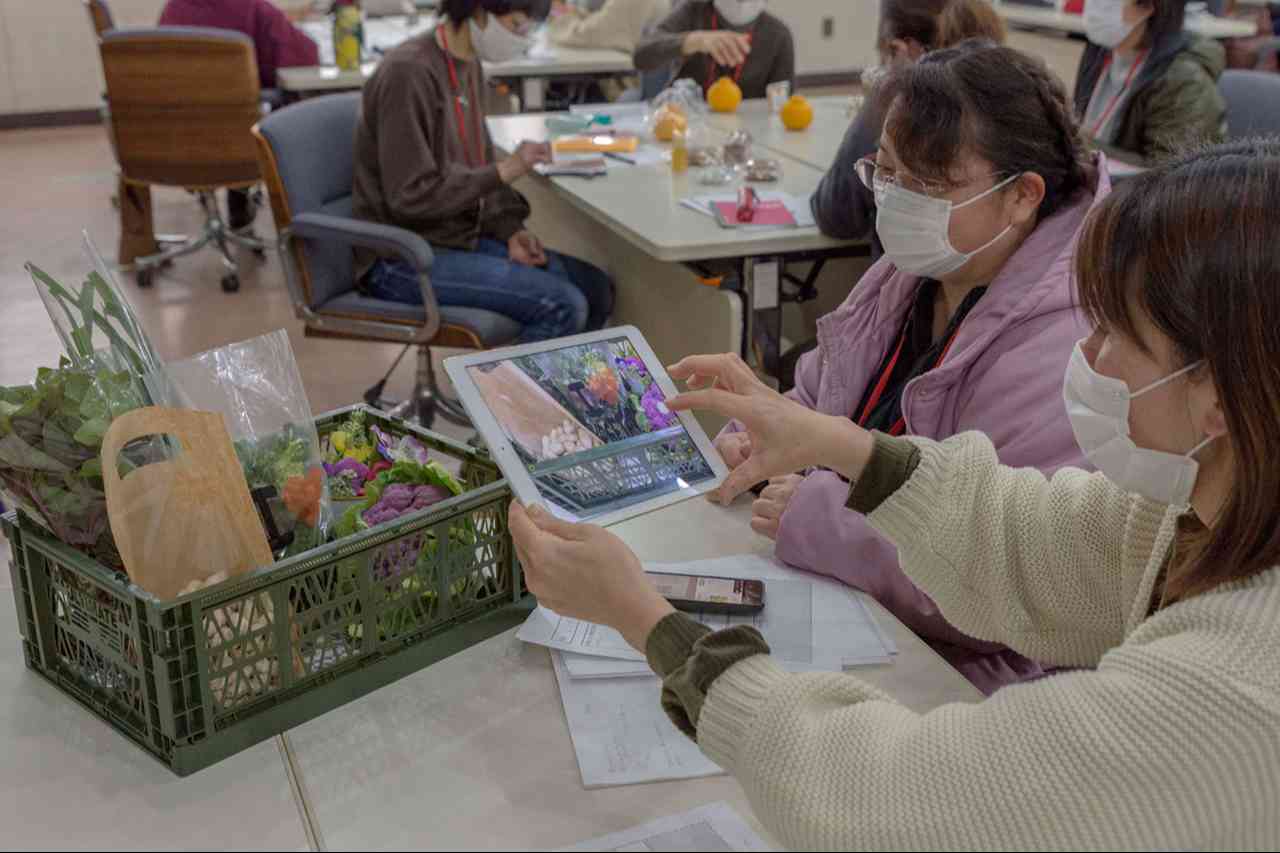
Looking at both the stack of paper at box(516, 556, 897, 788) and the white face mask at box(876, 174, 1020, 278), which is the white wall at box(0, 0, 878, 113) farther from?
the stack of paper at box(516, 556, 897, 788)

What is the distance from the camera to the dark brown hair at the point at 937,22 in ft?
9.39

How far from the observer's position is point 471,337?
→ 3.16 m

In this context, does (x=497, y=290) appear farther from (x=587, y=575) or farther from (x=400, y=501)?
(x=587, y=575)

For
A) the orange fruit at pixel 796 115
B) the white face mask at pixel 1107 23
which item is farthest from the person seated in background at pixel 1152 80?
the orange fruit at pixel 796 115

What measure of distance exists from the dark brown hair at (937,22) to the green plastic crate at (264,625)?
191cm

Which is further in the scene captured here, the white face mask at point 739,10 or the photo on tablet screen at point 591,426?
the white face mask at point 739,10

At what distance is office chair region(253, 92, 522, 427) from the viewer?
302 centimetres

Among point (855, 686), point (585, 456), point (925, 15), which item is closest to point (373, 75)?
point (925, 15)

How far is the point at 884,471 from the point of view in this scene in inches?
52.4

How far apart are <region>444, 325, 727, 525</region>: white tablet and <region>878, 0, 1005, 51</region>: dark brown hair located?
1641 mm

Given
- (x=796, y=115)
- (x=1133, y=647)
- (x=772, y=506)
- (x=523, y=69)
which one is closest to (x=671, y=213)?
(x=796, y=115)

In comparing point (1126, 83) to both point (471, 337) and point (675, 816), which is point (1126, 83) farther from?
point (675, 816)

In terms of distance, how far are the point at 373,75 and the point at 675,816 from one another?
2.49 m

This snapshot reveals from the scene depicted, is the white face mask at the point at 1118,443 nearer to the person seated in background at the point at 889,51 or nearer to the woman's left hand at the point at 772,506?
the woman's left hand at the point at 772,506
